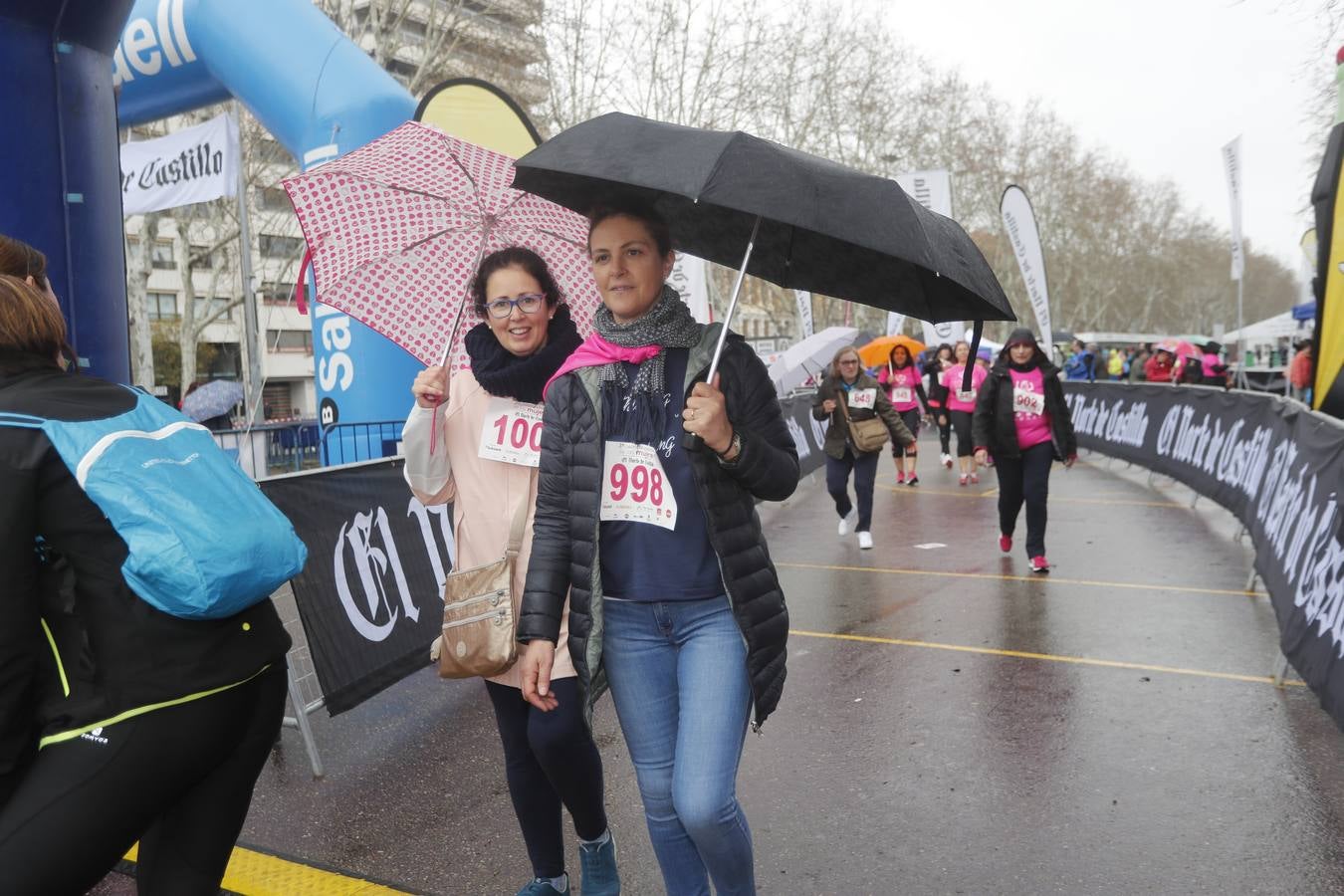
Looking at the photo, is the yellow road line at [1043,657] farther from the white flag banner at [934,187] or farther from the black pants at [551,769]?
the white flag banner at [934,187]

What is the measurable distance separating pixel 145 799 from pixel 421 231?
6.31 ft

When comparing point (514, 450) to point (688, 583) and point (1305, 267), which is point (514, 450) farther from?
point (1305, 267)

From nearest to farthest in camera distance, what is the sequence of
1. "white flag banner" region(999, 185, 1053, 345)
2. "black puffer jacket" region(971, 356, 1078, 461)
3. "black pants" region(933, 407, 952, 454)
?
"black puffer jacket" region(971, 356, 1078, 461) < "white flag banner" region(999, 185, 1053, 345) < "black pants" region(933, 407, 952, 454)

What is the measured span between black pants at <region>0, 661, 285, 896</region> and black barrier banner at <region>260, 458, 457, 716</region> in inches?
90.9

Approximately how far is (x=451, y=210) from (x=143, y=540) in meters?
1.71

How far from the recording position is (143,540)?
185cm

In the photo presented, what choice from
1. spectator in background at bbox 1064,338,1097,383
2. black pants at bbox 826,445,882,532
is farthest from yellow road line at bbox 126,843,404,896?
spectator in background at bbox 1064,338,1097,383

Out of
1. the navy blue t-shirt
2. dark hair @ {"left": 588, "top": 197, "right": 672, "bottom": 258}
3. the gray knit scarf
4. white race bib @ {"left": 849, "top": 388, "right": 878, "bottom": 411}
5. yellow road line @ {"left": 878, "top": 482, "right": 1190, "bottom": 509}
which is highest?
dark hair @ {"left": 588, "top": 197, "right": 672, "bottom": 258}

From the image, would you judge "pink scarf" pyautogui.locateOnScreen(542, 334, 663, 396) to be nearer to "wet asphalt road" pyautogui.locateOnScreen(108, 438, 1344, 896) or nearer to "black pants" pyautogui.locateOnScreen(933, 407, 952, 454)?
"wet asphalt road" pyautogui.locateOnScreen(108, 438, 1344, 896)

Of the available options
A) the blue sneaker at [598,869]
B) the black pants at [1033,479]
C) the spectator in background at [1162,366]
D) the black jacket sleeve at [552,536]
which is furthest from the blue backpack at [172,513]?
the spectator in background at [1162,366]

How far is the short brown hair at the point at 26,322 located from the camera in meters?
1.98

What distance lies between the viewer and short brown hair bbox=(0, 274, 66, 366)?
1983mm

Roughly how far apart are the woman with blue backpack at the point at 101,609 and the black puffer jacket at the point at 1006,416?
21.7 ft

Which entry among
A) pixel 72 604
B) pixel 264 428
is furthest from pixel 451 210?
pixel 264 428
